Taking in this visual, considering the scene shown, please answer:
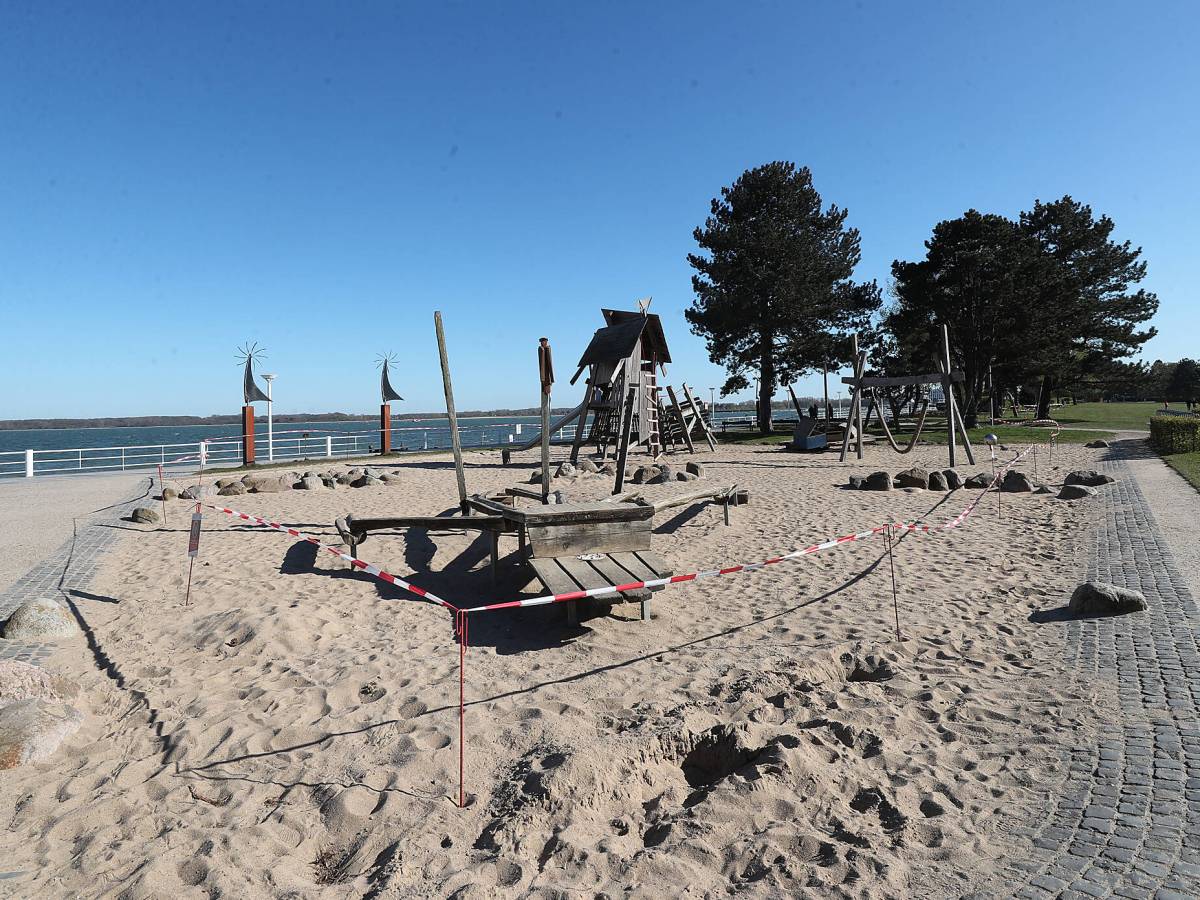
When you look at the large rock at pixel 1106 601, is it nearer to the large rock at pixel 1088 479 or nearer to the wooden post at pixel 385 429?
the large rock at pixel 1088 479

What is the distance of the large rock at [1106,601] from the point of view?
5.79 metres

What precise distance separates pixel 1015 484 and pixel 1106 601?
7.89 meters

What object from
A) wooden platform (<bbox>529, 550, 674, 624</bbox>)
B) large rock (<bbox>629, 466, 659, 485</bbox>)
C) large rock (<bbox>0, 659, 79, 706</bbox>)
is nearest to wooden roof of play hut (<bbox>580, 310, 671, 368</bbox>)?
large rock (<bbox>629, 466, 659, 485</bbox>)

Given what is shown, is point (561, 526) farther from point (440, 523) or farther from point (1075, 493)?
point (1075, 493)

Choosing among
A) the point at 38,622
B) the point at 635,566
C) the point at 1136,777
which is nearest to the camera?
the point at 1136,777

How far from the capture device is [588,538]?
6840 millimetres

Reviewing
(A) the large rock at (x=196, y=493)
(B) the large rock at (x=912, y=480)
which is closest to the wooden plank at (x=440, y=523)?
(A) the large rock at (x=196, y=493)

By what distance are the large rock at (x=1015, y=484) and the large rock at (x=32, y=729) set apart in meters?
13.9

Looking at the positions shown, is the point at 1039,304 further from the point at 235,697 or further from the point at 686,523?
the point at 235,697

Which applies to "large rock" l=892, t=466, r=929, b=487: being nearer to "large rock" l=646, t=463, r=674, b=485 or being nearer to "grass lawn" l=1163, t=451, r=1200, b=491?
"grass lawn" l=1163, t=451, r=1200, b=491

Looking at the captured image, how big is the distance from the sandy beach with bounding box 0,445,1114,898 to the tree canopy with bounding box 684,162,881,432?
2542cm

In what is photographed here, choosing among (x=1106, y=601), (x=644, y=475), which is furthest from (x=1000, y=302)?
(x=1106, y=601)

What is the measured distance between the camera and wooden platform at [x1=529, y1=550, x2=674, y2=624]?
5.68 meters

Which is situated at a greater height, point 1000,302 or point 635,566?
point 1000,302
